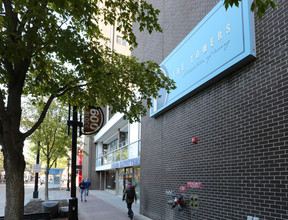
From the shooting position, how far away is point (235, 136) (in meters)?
6.17

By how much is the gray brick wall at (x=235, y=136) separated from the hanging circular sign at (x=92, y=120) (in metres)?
2.76

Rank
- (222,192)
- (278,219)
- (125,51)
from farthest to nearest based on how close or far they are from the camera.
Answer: (125,51)
(222,192)
(278,219)

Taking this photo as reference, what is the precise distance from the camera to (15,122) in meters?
5.34

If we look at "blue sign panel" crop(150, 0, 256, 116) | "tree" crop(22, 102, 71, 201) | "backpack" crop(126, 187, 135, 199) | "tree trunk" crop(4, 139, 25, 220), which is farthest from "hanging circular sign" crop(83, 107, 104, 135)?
"tree" crop(22, 102, 71, 201)

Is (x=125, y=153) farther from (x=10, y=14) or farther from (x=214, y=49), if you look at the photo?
(x=10, y=14)

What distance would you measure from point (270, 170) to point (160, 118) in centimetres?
631

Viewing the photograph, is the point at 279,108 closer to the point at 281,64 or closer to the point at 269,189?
the point at 281,64

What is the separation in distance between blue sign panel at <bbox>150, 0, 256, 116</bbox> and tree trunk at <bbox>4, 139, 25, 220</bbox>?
194 inches

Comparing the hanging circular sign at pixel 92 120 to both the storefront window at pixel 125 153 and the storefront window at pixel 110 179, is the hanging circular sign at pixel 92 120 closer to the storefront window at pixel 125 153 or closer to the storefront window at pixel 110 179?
the storefront window at pixel 125 153

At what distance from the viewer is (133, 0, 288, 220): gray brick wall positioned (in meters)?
5.00

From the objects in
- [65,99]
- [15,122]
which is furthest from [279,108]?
→ [65,99]

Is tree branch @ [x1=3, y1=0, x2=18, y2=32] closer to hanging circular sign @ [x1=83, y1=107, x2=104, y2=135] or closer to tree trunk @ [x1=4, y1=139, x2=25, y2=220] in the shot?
tree trunk @ [x1=4, y1=139, x2=25, y2=220]

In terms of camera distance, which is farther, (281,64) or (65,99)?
(65,99)

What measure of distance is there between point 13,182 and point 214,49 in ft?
18.3
